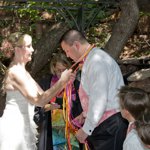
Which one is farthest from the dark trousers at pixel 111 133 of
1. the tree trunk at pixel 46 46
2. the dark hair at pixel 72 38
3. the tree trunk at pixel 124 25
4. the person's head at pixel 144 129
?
the tree trunk at pixel 46 46

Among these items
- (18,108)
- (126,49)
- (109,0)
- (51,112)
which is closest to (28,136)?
(18,108)

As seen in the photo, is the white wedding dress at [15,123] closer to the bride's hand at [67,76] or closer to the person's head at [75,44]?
the bride's hand at [67,76]

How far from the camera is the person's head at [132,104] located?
3328 millimetres

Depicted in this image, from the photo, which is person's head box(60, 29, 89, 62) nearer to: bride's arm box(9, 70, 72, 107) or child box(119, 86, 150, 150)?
bride's arm box(9, 70, 72, 107)

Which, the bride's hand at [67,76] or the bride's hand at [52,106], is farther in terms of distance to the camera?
the bride's hand at [52,106]

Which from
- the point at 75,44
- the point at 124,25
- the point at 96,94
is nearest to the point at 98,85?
the point at 96,94

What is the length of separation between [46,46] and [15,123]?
3967 millimetres

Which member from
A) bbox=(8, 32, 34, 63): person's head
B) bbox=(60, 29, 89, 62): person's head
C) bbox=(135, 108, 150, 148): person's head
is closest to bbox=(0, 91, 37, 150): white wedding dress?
bbox=(8, 32, 34, 63): person's head

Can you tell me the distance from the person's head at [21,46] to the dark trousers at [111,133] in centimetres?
99

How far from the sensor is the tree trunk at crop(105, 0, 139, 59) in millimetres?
6414

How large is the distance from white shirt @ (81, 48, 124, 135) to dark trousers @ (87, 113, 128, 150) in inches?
4.5

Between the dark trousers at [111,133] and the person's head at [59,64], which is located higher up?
the person's head at [59,64]

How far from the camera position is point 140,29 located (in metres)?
10.5

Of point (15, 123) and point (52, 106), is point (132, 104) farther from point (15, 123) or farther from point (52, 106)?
point (52, 106)
